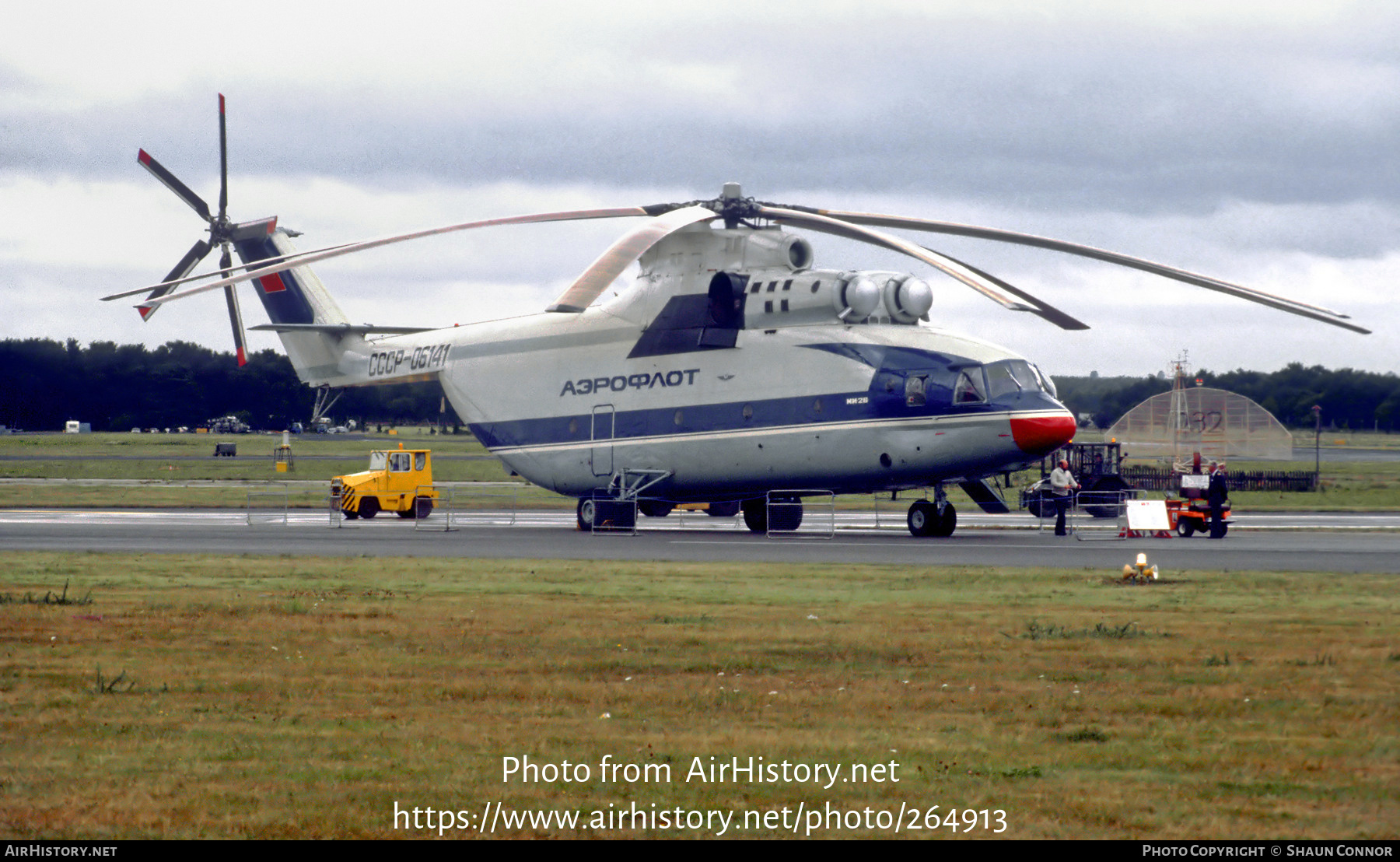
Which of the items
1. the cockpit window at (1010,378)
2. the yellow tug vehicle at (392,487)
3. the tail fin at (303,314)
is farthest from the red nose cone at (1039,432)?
the tail fin at (303,314)

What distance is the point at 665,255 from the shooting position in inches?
1373

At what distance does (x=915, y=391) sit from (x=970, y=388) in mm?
1221

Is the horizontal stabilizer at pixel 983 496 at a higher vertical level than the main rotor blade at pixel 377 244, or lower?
lower

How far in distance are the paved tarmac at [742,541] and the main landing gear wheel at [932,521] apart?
553mm

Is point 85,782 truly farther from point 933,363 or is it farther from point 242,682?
Answer: point 933,363

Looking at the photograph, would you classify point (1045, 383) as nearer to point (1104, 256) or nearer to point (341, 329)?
point (1104, 256)

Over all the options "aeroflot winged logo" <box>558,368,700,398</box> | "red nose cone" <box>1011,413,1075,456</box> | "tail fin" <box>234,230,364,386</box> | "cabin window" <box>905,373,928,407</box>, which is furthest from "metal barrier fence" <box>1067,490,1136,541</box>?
"tail fin" <box>234,230,364,386</box>

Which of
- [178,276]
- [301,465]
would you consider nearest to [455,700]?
[178,276]

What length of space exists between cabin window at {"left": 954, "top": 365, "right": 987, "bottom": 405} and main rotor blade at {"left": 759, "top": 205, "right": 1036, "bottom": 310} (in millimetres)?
2063

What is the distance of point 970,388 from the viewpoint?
30.1 m

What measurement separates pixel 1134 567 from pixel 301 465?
72.9 m

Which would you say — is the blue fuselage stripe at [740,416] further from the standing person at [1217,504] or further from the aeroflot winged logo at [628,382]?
the standing person at [1217,504]

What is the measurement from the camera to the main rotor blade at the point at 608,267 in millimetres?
25469
